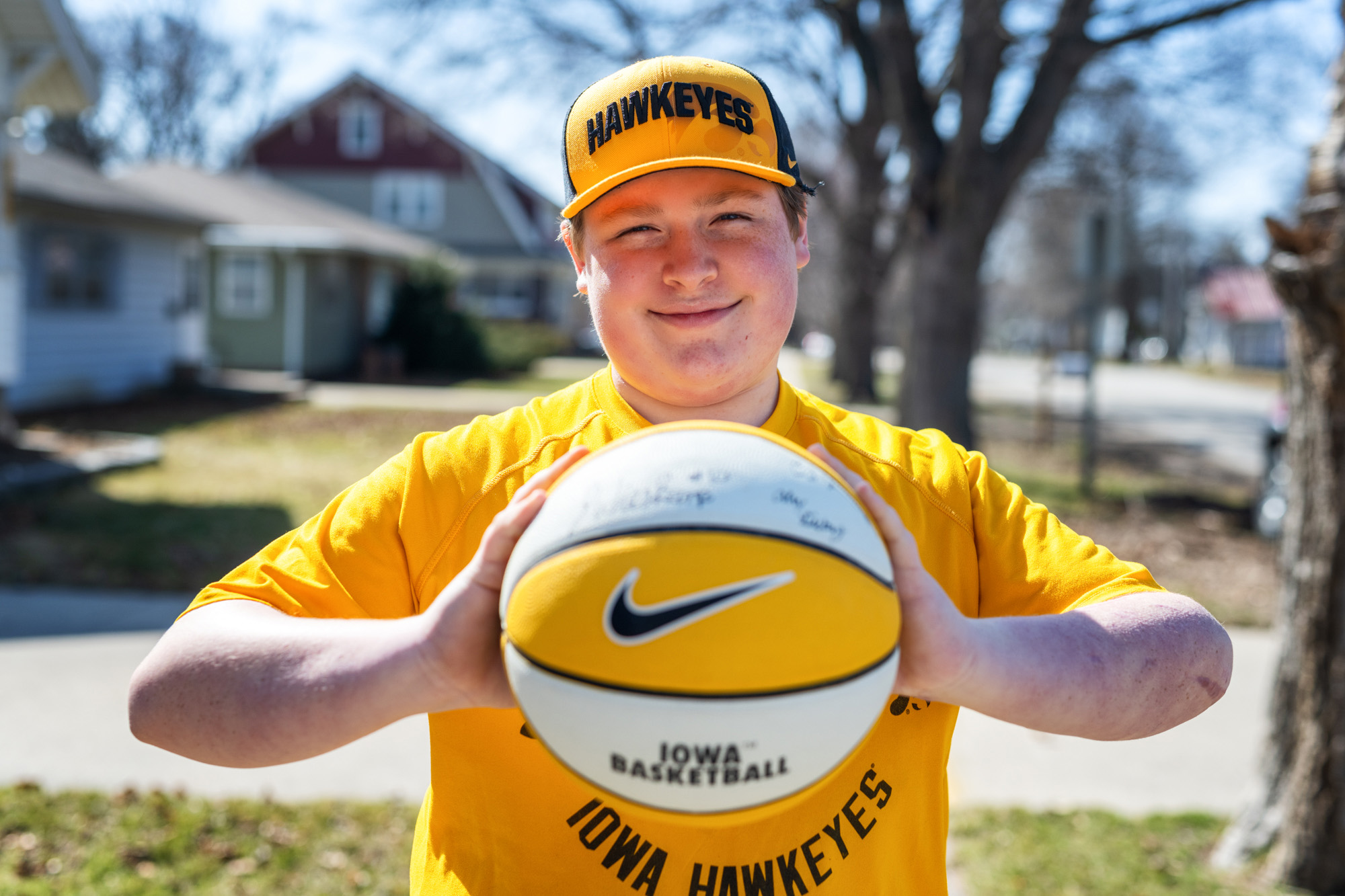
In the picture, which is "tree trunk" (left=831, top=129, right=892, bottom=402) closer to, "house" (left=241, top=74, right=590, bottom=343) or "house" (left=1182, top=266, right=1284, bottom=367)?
"house" (left=241, top=74, right=590, bottom=343)

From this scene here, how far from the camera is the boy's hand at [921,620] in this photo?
140 cm

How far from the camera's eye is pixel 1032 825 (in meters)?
4.34

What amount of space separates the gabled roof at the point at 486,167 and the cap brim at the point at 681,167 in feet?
104

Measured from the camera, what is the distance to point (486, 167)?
1313 inches

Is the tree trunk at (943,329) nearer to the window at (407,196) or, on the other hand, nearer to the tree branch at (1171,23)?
the tree branch at (1171,23)

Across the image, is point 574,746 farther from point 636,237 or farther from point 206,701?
point 636,237

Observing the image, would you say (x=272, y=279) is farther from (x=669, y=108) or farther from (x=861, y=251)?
(x=669, y=108)

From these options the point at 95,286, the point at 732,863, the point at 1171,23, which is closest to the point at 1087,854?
the point at 732,863

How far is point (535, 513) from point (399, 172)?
3468cm

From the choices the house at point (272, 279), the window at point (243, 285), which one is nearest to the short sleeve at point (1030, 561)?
the house at point (272, 279)

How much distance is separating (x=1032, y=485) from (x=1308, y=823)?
28.2 ft

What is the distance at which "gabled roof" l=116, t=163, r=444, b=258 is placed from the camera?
22.8 metres

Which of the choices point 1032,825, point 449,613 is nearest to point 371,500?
point 449,613

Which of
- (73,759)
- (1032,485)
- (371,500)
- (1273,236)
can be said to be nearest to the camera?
(371,500)
